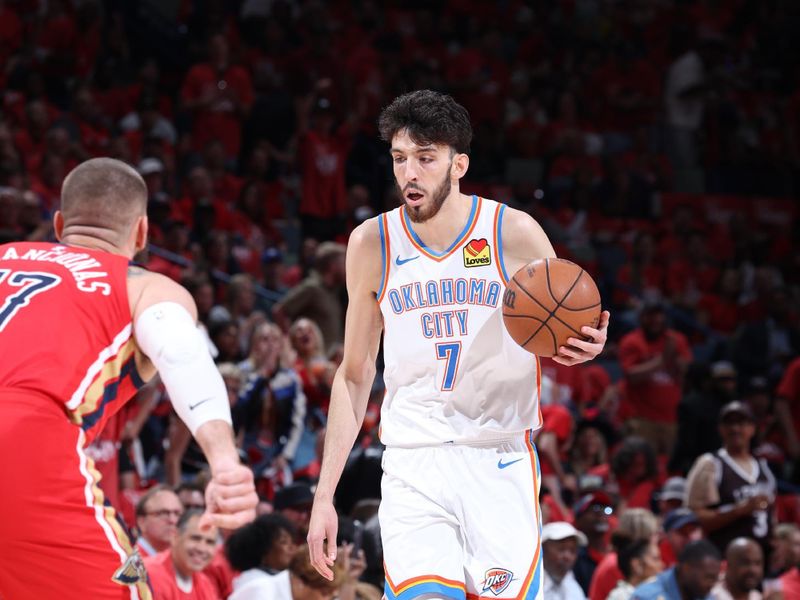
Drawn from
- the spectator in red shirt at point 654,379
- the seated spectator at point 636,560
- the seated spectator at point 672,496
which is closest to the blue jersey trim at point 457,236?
the seated spectator at point 636,560

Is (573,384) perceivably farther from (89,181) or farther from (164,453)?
(89,181)

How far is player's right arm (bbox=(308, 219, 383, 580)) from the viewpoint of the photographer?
4445mm

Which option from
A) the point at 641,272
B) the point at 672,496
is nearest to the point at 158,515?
the point at 672,496

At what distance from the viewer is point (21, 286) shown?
11.8 ft

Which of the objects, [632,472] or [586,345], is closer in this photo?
[586,345]

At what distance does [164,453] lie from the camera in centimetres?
868

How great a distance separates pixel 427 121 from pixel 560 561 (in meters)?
3.82

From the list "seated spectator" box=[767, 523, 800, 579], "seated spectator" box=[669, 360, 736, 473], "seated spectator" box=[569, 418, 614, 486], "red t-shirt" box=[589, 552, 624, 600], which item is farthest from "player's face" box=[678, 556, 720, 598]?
"seated spectator" box=[669, 360, 736, 473]

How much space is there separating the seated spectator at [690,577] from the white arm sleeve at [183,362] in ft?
14.7

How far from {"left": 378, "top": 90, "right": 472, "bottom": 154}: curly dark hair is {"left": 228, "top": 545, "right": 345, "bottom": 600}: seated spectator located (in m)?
2.35

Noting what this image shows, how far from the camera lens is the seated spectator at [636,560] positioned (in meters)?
7.66

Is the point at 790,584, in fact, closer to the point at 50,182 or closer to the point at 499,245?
the point at 499,245

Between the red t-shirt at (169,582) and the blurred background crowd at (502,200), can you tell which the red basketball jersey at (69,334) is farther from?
the blurred background crowd at (502,200)

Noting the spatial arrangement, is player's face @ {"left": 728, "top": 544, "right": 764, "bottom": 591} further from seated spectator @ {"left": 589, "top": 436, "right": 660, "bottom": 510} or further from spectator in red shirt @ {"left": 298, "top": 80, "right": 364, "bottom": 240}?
spectator in red shirt @ {"left": 298, "top": 80, "right": 364, "bottom": 240}
